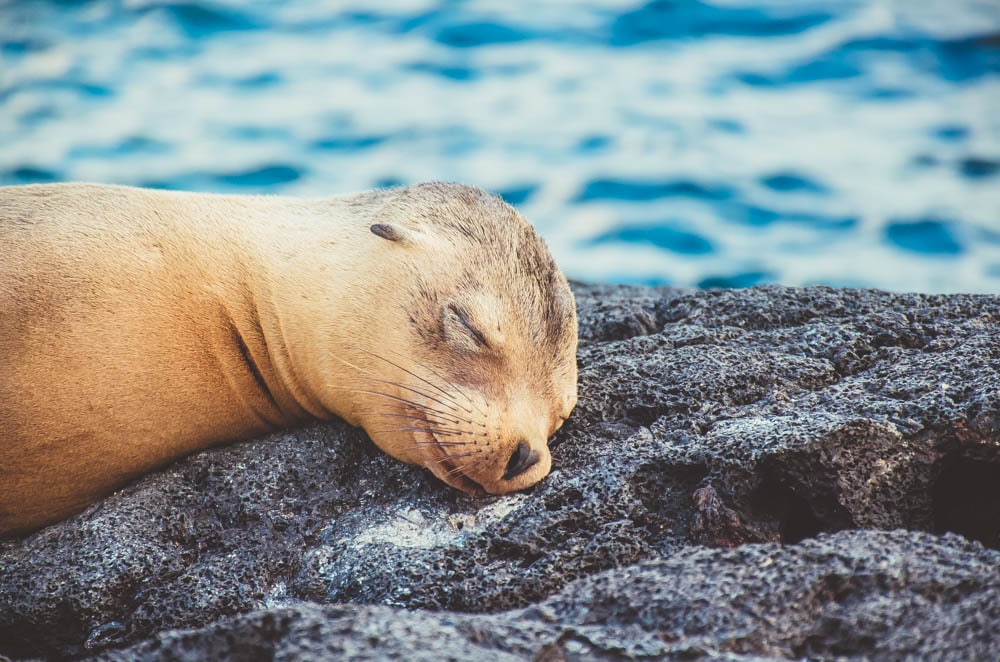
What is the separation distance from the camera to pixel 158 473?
3928 mm

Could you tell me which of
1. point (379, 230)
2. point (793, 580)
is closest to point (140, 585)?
point (379, 230)

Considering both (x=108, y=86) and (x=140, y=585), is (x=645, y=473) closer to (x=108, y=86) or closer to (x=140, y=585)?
(x=140, y=585)

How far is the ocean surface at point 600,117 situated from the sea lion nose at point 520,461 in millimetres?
7426

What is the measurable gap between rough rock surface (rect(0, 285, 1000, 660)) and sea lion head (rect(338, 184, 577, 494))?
131 millimetres

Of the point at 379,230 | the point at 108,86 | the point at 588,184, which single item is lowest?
the point at 588,184

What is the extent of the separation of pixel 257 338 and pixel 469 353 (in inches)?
35.2

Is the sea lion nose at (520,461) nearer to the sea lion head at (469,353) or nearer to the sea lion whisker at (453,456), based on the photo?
the sea lion head at (469,353)

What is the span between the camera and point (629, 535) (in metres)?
3.38

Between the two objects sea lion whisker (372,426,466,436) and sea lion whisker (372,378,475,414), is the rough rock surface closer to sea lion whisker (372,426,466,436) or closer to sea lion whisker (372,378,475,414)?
sea lion whisker (372,426,466,436)

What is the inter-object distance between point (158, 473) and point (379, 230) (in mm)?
1186

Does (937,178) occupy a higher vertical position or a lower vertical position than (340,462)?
lower

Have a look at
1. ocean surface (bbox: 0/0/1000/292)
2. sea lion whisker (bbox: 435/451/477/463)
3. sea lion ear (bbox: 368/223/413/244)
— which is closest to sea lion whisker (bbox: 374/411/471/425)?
sea lion whisker (bbox: 435/451/477/463)

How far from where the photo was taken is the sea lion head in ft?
11.9

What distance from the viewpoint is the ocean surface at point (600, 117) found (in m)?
11.4
